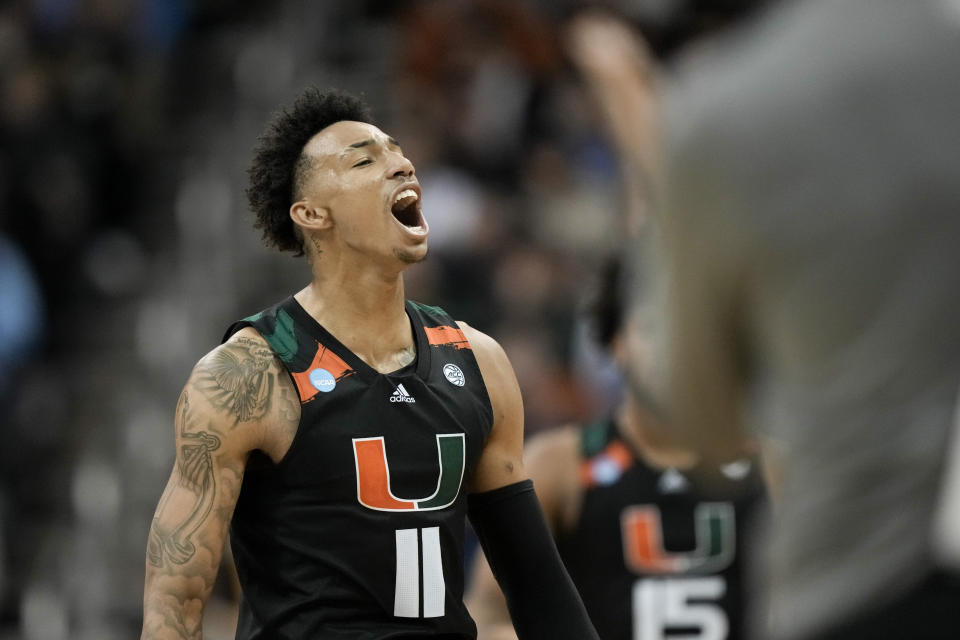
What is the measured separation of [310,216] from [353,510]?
972mm

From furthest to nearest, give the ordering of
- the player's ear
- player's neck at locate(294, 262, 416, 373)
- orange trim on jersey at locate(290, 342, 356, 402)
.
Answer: the player's ear → player's neck at locate(294, 262, 416, 373) → orange trim on jersey at locate(290, 342, 356, 402)

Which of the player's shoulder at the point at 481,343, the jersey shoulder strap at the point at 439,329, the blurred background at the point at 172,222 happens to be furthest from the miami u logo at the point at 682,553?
the blurred background at the point at 172,222

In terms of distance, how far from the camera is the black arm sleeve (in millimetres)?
4484

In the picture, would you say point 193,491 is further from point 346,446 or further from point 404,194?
point 404,194

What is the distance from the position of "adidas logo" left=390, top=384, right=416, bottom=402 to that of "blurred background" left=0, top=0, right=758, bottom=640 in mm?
5187

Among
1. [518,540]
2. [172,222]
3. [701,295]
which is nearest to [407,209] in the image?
[518,540]

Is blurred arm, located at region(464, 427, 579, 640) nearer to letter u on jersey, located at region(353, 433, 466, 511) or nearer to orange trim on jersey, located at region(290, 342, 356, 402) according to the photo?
letter u on jersey, located at region(353, 433, 466, 511)

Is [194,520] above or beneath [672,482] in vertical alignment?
beneath

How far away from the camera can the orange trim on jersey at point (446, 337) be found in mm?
4633

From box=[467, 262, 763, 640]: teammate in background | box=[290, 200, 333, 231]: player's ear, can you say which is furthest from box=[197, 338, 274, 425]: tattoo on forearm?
box=[467, 262, 763, 640]: teammate in background

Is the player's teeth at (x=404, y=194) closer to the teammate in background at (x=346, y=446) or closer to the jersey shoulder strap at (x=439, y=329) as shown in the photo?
the teammate in background at (x=346, y=446)

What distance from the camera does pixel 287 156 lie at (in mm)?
4699

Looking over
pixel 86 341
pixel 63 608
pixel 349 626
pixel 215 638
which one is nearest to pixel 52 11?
pixel 86 341

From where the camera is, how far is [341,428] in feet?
13.9
